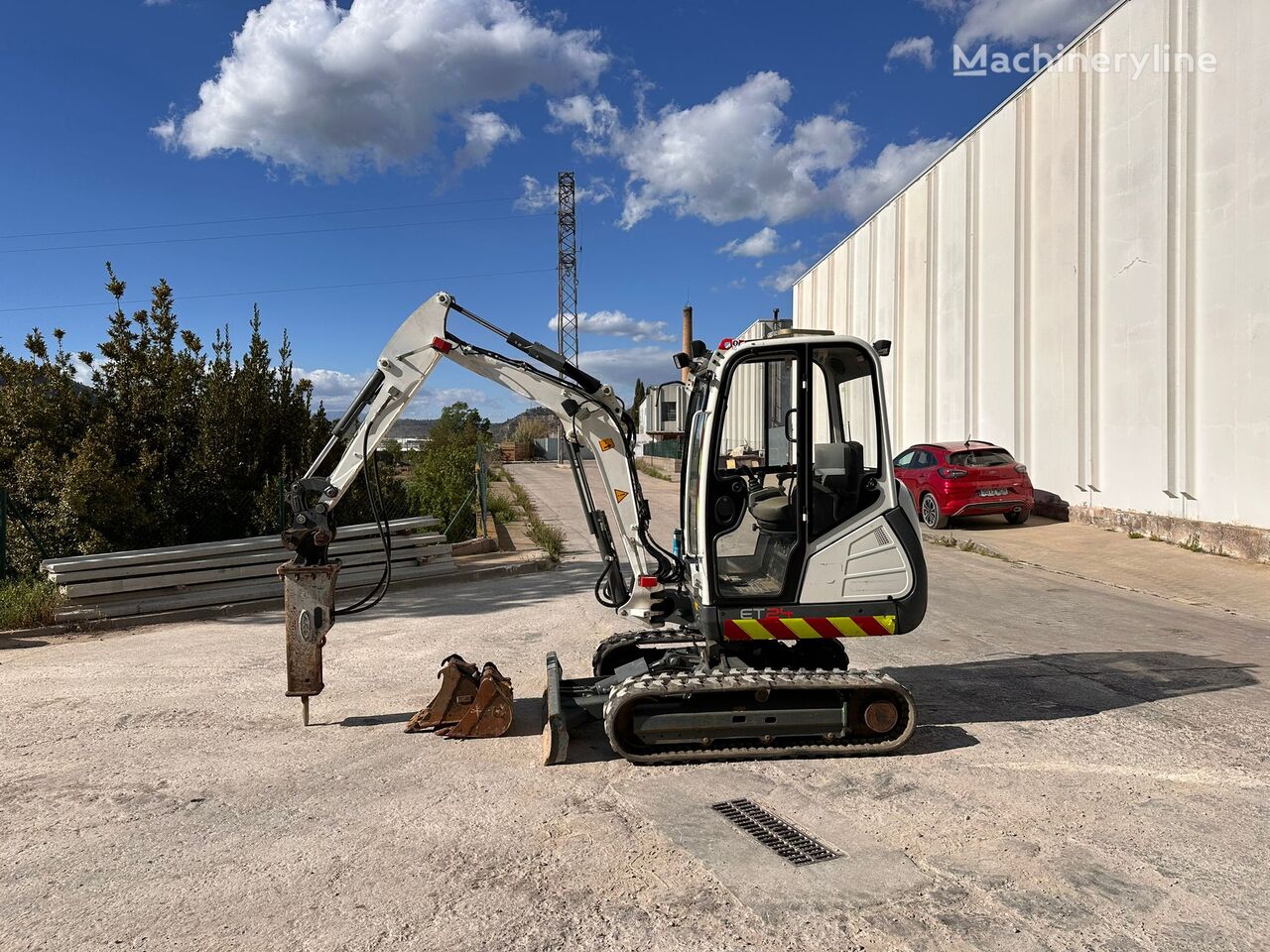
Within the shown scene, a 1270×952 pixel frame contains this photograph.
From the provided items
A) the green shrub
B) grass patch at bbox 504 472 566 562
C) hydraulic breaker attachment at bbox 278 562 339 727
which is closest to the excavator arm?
hydraulic breaker attachment at bbox 278 562 339 727

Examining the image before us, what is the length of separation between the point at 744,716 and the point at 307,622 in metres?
2.83

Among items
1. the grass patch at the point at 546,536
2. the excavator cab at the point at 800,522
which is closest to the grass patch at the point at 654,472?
the grass patch at the point at 546,536

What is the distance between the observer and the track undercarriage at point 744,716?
4.88m

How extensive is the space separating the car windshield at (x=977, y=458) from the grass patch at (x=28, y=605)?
46.8ft

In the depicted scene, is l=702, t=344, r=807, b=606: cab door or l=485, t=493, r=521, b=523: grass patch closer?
l=702, t=344, r=807, b=606: cab door

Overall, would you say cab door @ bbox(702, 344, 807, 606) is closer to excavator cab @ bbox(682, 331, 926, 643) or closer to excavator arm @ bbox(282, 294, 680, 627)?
excavator cab @ bbox(682, 331, 926, 643)

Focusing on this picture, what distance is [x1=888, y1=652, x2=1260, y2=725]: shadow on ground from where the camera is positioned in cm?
581

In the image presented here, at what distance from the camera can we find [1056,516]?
17.0m

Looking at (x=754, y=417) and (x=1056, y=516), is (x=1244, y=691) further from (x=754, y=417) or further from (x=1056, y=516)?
(x=1056, y=516)

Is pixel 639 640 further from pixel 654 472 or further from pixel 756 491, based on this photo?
pixel 654 472

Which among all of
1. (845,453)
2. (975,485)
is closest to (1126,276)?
(975,485)

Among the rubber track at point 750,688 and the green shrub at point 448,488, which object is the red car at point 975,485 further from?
the rubber track at point 750,688

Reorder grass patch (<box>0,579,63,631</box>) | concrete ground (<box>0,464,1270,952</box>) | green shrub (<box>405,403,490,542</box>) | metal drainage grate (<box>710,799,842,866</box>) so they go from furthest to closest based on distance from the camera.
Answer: green shrub (<box>405,403,490,542</box>) → grass patch (<box>0,579,63,631</box>) → metal drainage grate (<box>710,799,842,866</box>) → concrete ground (<box>0,464,1270,952</box>)

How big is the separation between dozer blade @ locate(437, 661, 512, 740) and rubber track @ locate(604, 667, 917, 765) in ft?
2.34
